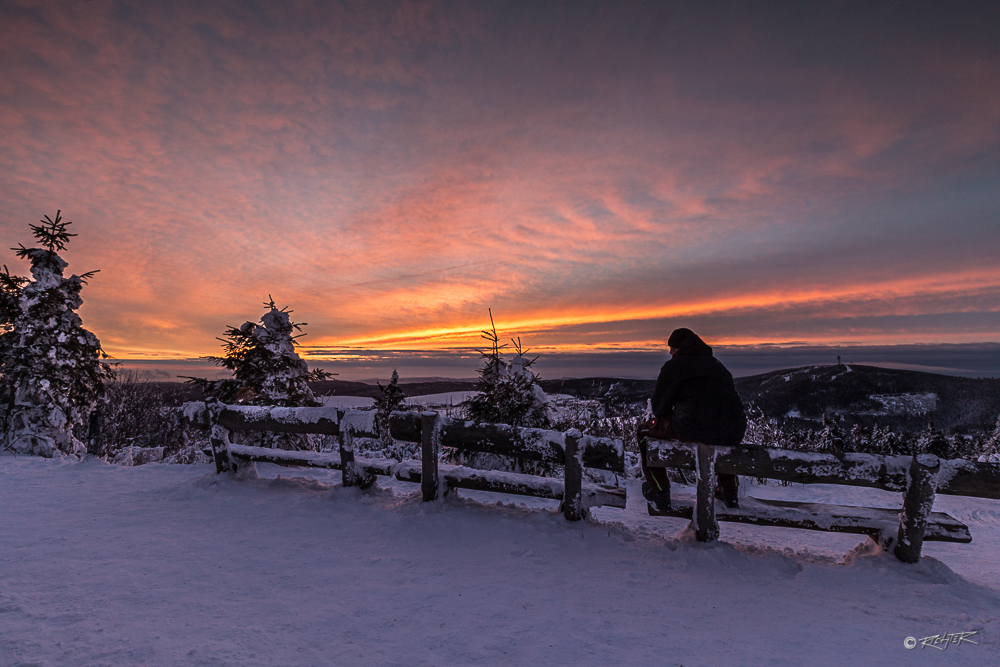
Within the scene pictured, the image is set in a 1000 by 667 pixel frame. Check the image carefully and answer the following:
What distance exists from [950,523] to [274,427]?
9693 millimetres

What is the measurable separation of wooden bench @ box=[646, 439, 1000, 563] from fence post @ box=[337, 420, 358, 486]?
460 centimetres

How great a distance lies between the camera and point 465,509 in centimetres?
639

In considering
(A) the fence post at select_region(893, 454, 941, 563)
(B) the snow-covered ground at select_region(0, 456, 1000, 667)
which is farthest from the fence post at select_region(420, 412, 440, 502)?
(A) the fence post at select_region(893, 454, 941, 563)

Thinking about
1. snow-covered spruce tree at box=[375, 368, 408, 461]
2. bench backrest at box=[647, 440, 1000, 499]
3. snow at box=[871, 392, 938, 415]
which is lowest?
snow at box=[871, 392, 938, 415]

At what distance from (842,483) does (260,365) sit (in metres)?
12.8

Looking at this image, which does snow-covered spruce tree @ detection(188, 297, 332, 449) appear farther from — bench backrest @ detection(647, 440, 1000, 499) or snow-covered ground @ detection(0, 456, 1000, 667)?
bench backrest @ detection(647, 440, 1000, 499)

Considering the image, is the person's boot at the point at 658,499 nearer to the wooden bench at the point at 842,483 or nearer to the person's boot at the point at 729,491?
Result: the wooden bench at the point at 842,483

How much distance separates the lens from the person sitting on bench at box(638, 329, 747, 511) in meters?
5.28

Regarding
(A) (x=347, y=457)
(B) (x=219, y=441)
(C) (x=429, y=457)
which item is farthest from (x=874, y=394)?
(B) (x=219, y=441)

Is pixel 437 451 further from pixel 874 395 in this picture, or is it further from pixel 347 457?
pixel 874 395

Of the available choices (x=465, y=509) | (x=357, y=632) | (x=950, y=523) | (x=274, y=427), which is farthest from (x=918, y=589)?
(x=274, y=427)

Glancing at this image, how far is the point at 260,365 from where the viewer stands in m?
12.2

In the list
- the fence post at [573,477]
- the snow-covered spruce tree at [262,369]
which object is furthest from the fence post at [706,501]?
the snow-covered spruce tree at [262,369]

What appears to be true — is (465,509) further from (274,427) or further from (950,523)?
(950,523)
